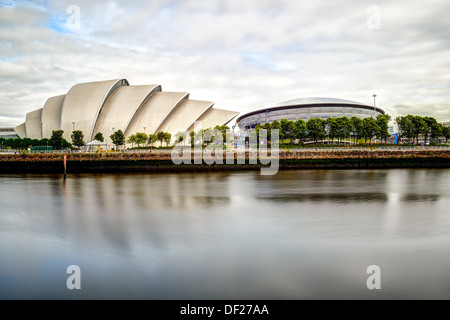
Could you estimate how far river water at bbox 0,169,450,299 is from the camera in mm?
3945

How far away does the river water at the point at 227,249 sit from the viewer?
3945 mm

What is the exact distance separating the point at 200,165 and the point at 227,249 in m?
22.7

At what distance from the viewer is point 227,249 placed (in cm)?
554

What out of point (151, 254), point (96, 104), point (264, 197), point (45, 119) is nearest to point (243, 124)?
point (96, 104)

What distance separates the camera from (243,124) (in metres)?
86.4

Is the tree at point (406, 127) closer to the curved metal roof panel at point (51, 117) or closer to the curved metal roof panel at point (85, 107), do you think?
the curved metal roof panel at point (85, 107)

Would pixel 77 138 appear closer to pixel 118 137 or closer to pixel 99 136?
pixel 99 136

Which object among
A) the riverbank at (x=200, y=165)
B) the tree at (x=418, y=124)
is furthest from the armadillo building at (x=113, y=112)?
the tree at (x=418, y=124)

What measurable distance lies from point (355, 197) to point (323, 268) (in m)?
7.72

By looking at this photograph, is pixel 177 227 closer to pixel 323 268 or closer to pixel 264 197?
pixel 323 268

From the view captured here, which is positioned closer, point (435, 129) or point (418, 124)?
point (418, 124)

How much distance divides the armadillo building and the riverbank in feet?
119

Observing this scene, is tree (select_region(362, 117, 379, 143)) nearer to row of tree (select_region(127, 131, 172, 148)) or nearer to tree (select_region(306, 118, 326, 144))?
tree (select_region(306, 118, 326, 144))

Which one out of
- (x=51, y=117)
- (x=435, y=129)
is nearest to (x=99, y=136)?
(x=51, y=117)
